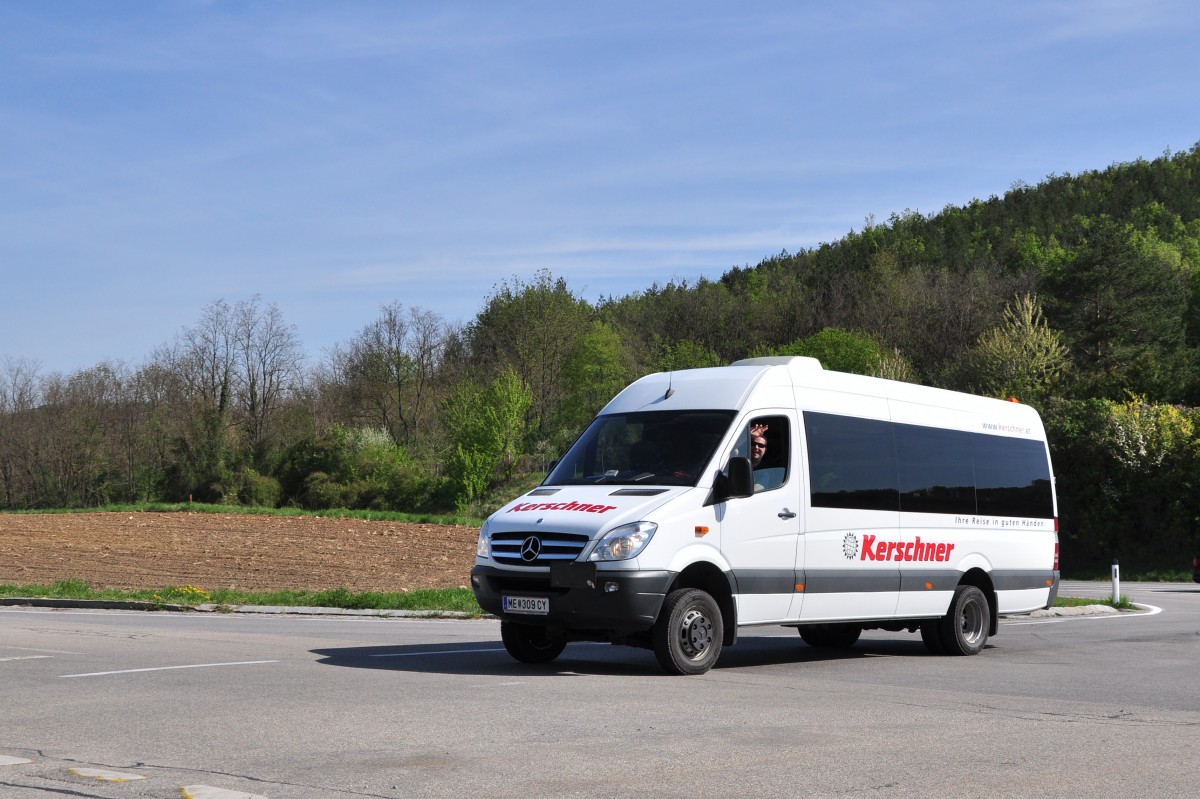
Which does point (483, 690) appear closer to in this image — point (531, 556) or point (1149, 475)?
point (531, 556)

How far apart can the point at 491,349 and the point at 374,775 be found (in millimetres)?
79174

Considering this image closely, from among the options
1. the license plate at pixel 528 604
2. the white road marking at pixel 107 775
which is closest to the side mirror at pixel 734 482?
the license plate at pixel 528 604

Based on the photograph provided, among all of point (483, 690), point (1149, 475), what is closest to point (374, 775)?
point (483, 690)

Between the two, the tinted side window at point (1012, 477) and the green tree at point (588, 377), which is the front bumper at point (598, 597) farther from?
the green tree at point (588, 377)

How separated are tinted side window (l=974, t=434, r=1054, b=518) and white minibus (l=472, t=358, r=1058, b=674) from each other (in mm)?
49

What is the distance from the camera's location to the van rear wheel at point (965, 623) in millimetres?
14148

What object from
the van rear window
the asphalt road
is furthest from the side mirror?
the asphalt road

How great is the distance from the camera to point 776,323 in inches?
3666

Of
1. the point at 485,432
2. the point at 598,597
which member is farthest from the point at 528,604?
the point at 485,432

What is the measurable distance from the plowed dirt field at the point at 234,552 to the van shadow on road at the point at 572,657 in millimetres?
10962

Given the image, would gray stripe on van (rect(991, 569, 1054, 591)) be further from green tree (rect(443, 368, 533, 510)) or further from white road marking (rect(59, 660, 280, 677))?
green tree (rect(443, 368, 533, 510))

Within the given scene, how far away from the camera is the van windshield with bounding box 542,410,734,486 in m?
11.5

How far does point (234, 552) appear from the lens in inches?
1366

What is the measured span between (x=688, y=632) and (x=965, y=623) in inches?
190
